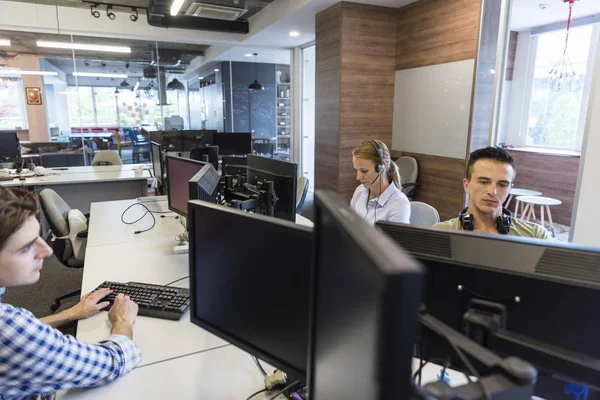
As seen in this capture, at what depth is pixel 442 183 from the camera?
417 centimetres

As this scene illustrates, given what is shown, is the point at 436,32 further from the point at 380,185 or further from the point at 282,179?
the point at 282,179

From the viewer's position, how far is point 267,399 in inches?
44.3

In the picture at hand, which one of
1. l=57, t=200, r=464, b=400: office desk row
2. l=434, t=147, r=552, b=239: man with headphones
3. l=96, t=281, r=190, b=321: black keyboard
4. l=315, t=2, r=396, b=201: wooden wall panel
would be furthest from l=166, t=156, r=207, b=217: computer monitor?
l=315, t=2, r=396, b=201: wooden wall panel

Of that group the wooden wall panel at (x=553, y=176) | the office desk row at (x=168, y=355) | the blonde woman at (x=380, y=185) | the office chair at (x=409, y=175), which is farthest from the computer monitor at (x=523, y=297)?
the wooden wall panel at (x=553, y=176)

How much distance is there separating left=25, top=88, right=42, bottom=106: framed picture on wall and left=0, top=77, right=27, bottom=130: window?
3.88ft

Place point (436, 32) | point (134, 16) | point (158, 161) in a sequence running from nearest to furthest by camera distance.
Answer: point (158, 161) < point (436, 32) < point (134, 16)

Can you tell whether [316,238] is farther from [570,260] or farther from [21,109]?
[21,109]

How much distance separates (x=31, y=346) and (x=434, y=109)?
13.3 ft

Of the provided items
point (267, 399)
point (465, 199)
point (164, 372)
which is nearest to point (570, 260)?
point (267, 399)

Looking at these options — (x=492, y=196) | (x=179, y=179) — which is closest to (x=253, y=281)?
(x=492, y=196)

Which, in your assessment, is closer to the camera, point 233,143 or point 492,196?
point 492,196

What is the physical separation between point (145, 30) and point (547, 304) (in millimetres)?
7046

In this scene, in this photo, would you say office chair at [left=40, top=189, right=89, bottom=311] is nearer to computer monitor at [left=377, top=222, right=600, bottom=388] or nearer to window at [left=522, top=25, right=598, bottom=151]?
computer monitor at [left=377, top=222, right=600, bottom=388]

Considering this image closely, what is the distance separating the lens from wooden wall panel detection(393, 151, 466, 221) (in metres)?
3.95
